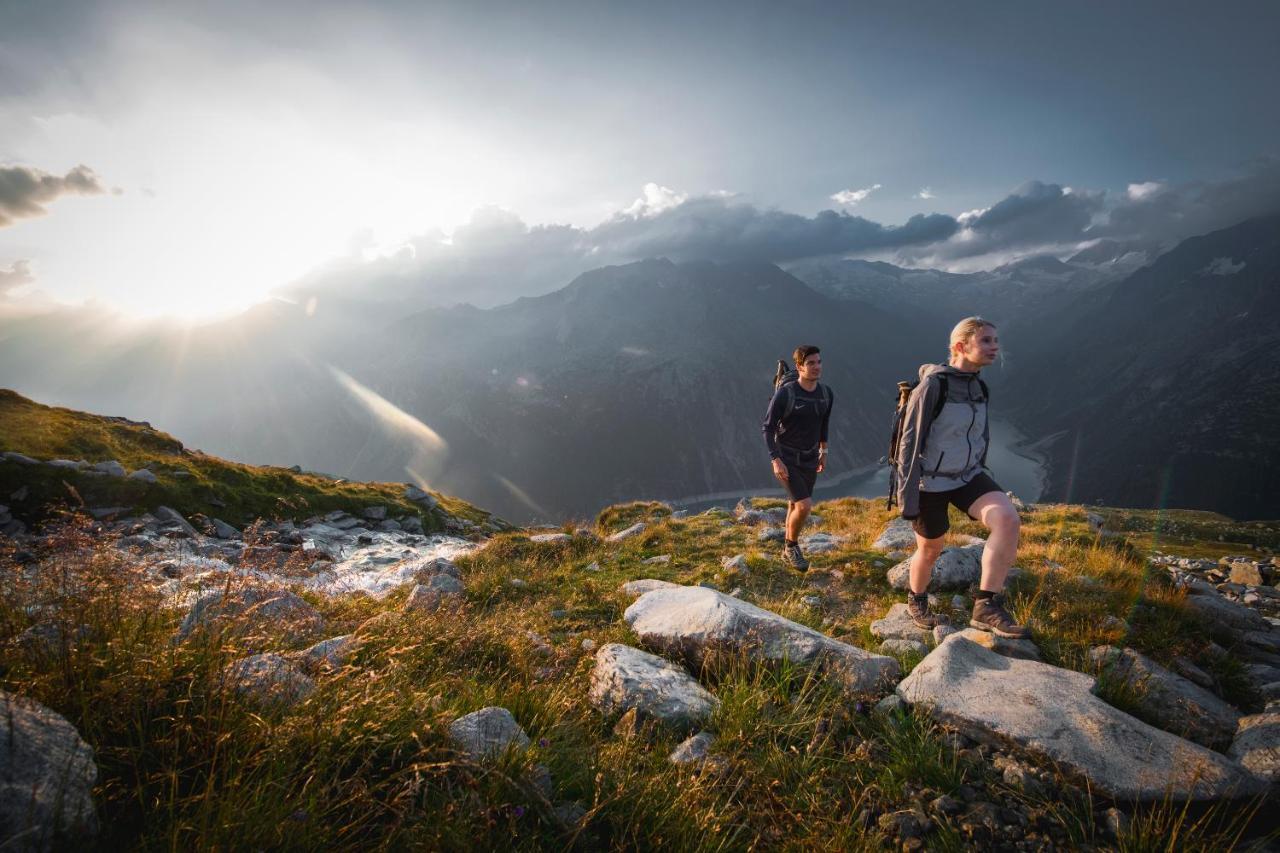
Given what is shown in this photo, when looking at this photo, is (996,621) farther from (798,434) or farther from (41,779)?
(41,779)

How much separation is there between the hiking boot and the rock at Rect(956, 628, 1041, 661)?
0.21ft

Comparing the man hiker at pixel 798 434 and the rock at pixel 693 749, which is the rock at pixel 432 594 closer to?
the rock at pixel 693 749

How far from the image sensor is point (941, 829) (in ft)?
9.39

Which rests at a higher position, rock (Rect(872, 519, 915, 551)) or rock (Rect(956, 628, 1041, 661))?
rock (Rect(956, 628, 1041, 661))

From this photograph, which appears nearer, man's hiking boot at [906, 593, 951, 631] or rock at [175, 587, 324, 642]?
rock at [175, 587, 324, 642]

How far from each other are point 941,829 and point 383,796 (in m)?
3.01

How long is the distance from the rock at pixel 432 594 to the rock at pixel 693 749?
3.78 meters

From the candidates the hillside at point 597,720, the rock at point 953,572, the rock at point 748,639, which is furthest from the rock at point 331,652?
the rock at point 953,572

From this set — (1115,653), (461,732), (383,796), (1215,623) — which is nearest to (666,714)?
(461,732)

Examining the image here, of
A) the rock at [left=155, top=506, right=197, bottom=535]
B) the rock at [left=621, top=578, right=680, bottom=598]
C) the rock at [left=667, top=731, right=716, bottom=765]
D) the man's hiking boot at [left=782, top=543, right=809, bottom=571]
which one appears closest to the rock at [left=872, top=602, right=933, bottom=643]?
the man's hiking boot at [left=782, top=543, right=809, bottom=571]

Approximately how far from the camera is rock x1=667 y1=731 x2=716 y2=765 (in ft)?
10.6

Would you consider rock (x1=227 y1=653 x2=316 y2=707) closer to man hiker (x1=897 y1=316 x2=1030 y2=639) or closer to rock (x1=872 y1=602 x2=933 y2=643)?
rock (x1=872 y1=602 x2=933 y2=643)

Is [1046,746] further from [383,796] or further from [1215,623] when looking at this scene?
[1215,623]

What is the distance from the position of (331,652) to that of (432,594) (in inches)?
143
